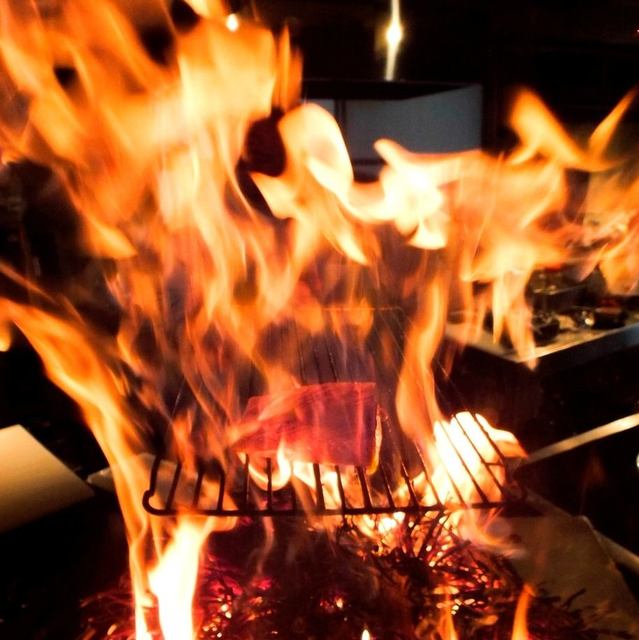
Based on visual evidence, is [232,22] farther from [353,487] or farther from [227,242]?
[353,487]

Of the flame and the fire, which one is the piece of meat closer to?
the fire

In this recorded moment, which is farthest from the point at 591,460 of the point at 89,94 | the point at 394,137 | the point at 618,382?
the point at 89,94

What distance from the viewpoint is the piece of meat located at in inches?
44.1

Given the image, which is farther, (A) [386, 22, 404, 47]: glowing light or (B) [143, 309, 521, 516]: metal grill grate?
(A) [386, 22, 404, 47]: glowing light

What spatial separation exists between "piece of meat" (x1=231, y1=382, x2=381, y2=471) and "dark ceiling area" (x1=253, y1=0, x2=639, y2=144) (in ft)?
2.70

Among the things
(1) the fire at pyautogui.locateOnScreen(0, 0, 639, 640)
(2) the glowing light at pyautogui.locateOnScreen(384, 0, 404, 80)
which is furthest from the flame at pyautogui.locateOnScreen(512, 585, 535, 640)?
(2) the glowing light at pyautogui.locateOnScreen(384, 0, 404, 80)

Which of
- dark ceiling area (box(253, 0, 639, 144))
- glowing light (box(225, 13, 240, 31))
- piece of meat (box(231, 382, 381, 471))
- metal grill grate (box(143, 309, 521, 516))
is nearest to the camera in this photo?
metal grill grate (box(143, 309, 521, 516))

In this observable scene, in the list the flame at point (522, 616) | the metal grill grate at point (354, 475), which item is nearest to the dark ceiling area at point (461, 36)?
the metal grill grate at point (354, 475)

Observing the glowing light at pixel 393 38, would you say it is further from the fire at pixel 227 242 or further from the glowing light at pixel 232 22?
the glowing light at pixel 232 22

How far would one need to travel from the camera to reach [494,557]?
4.13 ft

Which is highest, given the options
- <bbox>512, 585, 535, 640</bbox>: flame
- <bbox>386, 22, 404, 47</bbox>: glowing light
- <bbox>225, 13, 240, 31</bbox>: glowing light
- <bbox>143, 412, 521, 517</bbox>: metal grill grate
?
<bbox>386, 22, 404, 47</bbox>: glowing light

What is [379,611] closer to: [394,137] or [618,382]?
[394,137]

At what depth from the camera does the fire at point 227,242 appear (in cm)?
134

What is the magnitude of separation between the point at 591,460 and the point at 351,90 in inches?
66.6
